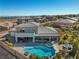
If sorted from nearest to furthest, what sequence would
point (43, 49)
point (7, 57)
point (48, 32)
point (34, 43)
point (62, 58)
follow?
point (7, 57)
point (62, 58)
point (43, 49)
point (34, 43)
point (48, 32)

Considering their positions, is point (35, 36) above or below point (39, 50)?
above

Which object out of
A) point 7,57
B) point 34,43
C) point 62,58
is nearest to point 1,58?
point 7,57

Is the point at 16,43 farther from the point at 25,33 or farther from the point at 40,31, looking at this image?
the point at 40,31

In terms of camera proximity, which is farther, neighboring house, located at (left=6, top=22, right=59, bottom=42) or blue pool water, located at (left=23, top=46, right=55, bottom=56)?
neighboring house, located at (left=6, top=22, right=59, bottom=42)

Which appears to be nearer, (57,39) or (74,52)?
(74,52)

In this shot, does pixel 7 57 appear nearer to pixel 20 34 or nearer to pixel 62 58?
pixel 62 58

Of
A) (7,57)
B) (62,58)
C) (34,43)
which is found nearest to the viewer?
(7,57)

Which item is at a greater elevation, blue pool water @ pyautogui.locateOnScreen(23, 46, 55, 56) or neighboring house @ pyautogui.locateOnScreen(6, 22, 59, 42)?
neighboring house @ pyautogui.locateOnScreen(6, 22, 59, 42)

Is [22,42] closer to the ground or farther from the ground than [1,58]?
closer to the ground

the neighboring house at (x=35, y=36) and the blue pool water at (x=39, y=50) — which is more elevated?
the neighboring house at (x=35, y=36)

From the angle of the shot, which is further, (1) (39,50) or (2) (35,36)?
(2) (35,36)

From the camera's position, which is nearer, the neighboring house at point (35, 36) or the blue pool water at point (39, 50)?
the blue pool water at point (39, 50)
